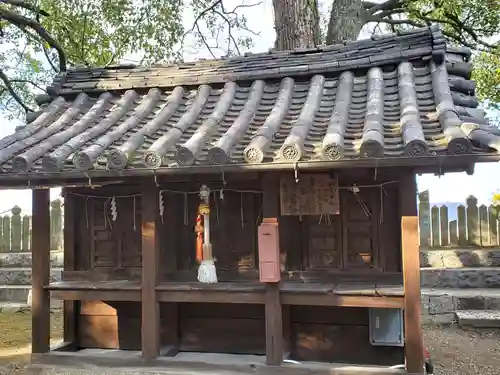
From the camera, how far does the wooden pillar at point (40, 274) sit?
5.92 m

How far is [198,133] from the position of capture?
528 centimetres

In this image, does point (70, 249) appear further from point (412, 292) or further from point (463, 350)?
point (463, 350)

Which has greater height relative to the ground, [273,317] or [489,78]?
[489,78]

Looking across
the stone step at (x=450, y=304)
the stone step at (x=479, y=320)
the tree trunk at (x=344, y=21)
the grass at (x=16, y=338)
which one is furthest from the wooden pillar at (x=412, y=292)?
the tree trunk at (x=344, y=21)

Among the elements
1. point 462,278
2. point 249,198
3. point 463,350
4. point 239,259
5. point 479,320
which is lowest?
point 463,350

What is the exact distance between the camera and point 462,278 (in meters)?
11.6

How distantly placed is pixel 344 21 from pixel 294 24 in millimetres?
1524

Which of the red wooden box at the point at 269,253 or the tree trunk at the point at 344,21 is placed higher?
the tree trunk at the point at 344,21

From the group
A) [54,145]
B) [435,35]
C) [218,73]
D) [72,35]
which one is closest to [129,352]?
[54,145]

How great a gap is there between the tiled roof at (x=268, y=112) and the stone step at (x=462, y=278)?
675 centimetres

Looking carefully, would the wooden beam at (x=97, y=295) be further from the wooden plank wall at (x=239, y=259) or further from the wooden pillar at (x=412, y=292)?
the wooden pillar at (x=412, y=292)

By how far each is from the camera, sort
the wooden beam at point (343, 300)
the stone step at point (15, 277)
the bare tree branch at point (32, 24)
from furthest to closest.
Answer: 1. the stone step at point (15, 277)
2. the bare tree branch at point (32, 24)
3. the wooden beam at point (343, 300)

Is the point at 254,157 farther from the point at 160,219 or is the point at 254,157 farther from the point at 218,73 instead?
the point at 218,73

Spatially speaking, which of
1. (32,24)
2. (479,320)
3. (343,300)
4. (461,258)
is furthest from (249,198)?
(32,24)
